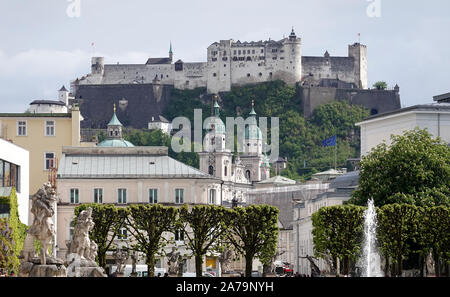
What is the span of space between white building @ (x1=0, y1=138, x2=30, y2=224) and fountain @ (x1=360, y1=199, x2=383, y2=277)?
22945 millimetres

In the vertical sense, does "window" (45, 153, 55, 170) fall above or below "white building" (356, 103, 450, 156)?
below

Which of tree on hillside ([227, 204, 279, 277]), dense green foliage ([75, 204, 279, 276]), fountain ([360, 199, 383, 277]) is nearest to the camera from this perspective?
dense green foliage ([75, 204, 279, 276])

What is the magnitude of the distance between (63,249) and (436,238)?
4049 centimetres

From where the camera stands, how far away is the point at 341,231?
3142 inches

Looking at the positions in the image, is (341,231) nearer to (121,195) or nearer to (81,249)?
(81,249)

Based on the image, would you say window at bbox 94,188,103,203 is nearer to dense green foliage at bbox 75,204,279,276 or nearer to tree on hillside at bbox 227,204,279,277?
dense green foliage at bbox 75,204,279,276

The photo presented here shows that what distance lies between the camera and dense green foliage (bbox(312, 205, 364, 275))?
79812mm

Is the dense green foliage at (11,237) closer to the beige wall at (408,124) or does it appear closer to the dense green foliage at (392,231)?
the dense green foliage at (392,231)

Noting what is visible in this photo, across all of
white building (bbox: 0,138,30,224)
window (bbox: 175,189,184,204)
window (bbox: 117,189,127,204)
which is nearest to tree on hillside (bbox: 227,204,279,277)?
white building (bbox: 0,138,30,224)

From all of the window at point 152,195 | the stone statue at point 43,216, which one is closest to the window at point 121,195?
the window at point 152,195

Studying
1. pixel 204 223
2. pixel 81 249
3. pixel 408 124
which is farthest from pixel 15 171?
pixel 408 124

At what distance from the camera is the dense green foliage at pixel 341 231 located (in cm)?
7981

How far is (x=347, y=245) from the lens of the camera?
79.9 metres
